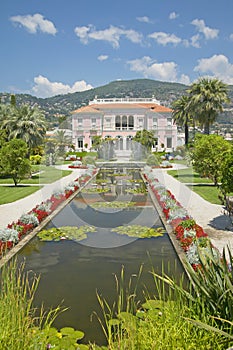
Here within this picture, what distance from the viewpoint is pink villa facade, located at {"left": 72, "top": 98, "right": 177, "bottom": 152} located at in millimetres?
56938

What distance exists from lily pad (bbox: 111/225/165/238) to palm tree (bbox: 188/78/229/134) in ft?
65.8

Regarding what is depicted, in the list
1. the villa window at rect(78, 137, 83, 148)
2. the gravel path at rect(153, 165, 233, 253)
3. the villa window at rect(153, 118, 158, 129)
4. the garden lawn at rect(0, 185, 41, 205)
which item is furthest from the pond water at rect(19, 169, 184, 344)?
the villa window at rect(153, 118, 158, 129)

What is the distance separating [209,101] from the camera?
2897cm

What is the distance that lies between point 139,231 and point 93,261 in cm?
263

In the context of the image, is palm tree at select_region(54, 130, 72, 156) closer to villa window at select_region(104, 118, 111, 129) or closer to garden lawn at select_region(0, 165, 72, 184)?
villa window at select_region(104, 118, 111, 129)

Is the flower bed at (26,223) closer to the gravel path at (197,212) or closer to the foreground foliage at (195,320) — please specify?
the gravel path at (197,212)

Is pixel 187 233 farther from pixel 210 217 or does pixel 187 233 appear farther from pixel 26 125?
pixel 26 125

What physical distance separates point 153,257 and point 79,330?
3.23 m

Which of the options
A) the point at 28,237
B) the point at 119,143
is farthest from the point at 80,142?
the point at 28,237

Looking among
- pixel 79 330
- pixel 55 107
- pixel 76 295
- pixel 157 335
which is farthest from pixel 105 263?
pixel 55 107

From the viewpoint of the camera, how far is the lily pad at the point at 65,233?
9289mm

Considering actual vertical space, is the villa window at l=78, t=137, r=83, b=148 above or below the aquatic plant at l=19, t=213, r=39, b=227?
above

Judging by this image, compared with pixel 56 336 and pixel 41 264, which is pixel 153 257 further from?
pixel 56 336

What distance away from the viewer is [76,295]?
589cm
